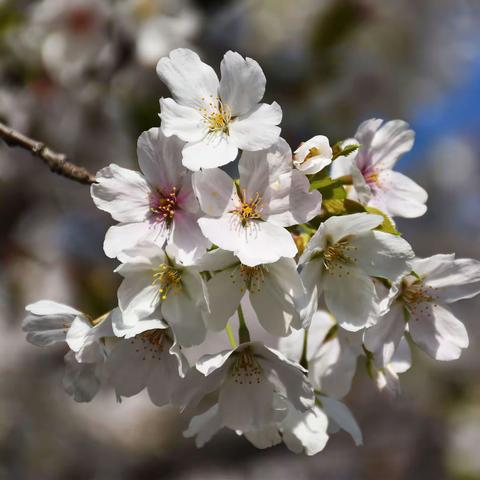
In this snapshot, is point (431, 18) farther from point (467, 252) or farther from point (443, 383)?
point (443, 383)

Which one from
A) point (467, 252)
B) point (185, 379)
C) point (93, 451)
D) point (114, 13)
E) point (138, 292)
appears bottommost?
point (93, 451)

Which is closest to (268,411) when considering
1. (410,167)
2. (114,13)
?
(114,13)

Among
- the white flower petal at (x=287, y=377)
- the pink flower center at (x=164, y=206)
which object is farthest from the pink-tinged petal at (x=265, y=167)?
the white flower petal at (x=287, y=377)

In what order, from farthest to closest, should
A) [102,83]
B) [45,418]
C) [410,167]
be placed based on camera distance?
1. [410,167]
2. [45,418]
3. [102,83]

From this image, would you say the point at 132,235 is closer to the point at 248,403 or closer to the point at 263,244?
the point at 263,244

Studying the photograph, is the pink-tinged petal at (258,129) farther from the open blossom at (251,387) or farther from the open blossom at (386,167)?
the open blossom at (251,387)

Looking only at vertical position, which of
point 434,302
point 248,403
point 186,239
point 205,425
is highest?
point 186,239

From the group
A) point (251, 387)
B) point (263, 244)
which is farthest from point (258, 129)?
point (251, 387)
